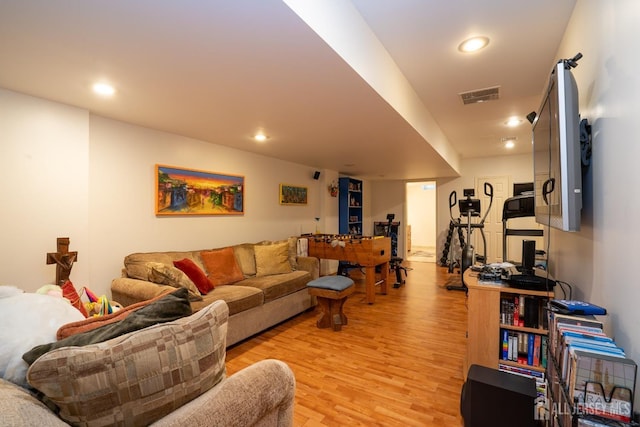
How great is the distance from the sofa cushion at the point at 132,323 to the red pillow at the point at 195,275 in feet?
6.43

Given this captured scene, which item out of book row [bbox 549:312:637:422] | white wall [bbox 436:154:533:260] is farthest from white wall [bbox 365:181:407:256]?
book row [bbox 549:312:637:422]

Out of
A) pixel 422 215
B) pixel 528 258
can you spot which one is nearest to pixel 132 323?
pixel 528 258

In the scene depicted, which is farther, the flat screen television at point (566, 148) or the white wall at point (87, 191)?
the white wall at point (87, 191)

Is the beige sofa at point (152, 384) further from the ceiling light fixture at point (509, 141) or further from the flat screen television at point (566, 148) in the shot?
the ceiling light fixture at point (509, 141)

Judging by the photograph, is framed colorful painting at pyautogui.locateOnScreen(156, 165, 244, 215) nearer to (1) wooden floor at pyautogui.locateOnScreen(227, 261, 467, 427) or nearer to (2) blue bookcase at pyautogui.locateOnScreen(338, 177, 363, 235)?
(1) wooden floor at pyautogui.locateOnScreen(227, 261, 467, 427)

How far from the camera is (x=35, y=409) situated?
2.17ft

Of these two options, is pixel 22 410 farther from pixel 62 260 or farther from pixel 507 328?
pixel 507 328

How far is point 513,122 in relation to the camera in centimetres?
404

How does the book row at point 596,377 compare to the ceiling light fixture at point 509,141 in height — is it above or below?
below

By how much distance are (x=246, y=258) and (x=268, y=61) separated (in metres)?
2.70

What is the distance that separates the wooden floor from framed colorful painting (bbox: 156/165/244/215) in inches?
66.2

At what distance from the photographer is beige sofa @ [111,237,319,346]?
2682 millimetres

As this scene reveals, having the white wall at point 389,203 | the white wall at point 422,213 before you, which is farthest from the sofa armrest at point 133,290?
the white wall at point 422,213

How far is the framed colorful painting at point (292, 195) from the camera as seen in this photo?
5.11m
